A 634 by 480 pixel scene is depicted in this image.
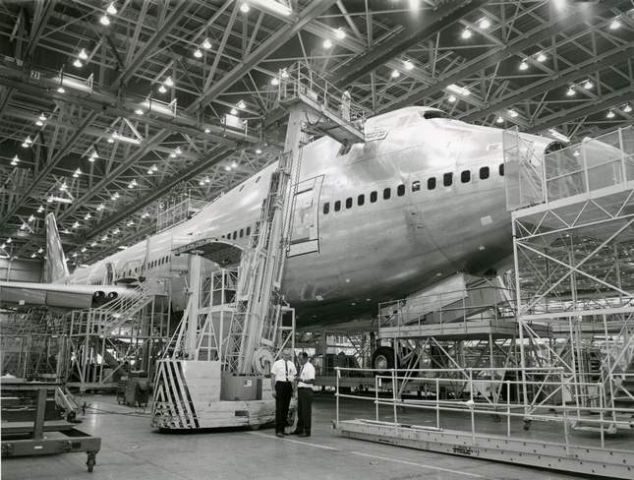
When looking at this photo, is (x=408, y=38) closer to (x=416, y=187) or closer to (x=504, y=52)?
(x=504, y=52)

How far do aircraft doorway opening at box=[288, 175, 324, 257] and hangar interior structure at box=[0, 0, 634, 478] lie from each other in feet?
0.68

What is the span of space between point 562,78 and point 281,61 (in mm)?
11156

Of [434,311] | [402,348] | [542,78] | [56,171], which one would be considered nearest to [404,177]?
[434,311]

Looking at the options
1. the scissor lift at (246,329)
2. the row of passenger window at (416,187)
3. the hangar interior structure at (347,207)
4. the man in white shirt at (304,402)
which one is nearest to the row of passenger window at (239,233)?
the hangar interior structure at (347,207)

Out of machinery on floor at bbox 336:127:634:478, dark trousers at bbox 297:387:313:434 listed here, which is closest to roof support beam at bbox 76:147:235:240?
machinery on floor at bbox 336:127:634:478

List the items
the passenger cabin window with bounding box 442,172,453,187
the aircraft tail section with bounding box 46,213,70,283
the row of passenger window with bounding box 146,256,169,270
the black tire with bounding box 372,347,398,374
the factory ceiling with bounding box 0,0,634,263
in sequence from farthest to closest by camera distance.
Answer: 1. the aircraft tail section with bounding box 46,213,70,283
2. the row of passenger window with bounding box 146,256,169,270
3. the factory ceiling with bounding box 0,0,634,263
4. the black tire with bounding box 372,347,398,374
5. the passenger cabin window with bounding box 442,172,453,187

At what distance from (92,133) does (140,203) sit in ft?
37.4

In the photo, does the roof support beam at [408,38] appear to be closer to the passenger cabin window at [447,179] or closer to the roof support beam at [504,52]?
the roof support beam at [504,52]

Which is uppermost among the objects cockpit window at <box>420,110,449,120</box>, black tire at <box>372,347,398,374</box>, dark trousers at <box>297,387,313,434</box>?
cockpit window at <box>420,110,449,120</box>

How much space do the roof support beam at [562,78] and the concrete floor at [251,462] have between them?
18171mm

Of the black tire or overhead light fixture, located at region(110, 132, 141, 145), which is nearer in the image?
the black tire

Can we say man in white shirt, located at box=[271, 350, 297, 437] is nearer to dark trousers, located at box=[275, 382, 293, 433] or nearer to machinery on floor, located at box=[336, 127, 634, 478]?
dark trousers, located at box=[275, 382, 293, 433]

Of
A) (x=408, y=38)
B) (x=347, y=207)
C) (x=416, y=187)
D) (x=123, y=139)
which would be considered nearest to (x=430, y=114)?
(x=416, y=187)

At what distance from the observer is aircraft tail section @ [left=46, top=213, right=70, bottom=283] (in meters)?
37.9
